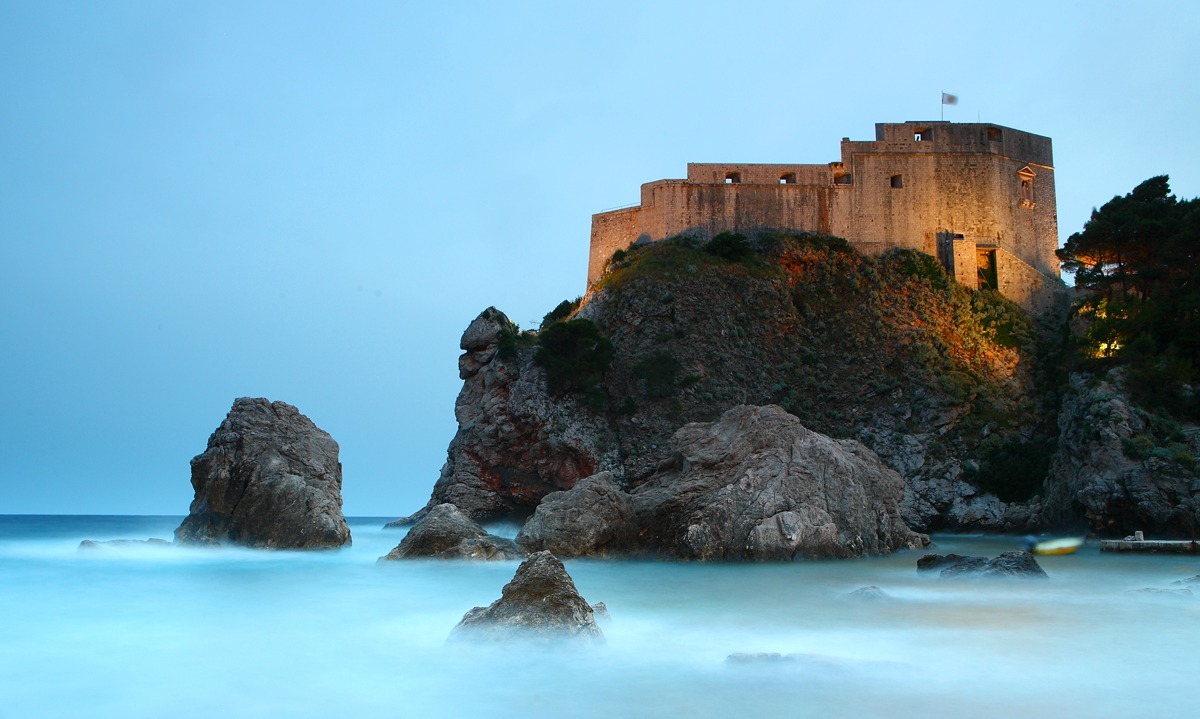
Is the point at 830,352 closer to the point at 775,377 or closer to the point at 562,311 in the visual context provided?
the point at 775,377

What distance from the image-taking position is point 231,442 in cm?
2511

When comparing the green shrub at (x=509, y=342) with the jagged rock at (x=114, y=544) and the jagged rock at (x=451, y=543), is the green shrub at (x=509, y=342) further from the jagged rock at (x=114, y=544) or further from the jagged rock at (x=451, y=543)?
the jagged rock at (x=451, y=543)

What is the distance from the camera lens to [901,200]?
50.0 meters

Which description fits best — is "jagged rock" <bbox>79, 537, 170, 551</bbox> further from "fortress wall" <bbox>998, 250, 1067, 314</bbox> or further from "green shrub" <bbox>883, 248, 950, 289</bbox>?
"fortress wall" <bbox>998, 250, 1067, 314</bbox>

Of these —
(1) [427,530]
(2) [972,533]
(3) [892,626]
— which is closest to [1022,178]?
(2) [972,533]

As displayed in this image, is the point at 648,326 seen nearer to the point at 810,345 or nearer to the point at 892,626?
the point at 810,345

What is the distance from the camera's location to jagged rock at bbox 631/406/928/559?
22.7 meters

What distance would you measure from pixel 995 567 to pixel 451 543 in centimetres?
1202

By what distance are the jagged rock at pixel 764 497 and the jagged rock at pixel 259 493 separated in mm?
8514

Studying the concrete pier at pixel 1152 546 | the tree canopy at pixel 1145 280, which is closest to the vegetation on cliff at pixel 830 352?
the tree canopy at pixel 1145 280

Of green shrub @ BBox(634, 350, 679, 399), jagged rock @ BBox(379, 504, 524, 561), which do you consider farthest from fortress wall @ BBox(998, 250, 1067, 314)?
jagged rock @ BBox(379, 504, 524, 561)

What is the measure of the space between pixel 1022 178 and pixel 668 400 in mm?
24989

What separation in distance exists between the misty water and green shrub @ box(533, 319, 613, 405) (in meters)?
23.0

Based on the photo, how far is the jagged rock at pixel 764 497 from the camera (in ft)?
74.5
